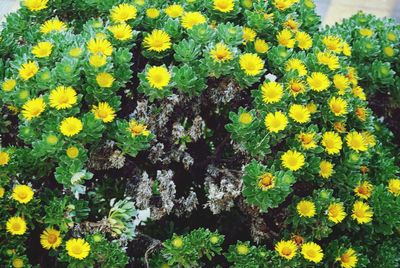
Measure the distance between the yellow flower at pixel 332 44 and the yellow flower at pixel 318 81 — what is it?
0.22 metres

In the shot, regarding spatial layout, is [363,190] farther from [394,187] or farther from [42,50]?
[42,50]

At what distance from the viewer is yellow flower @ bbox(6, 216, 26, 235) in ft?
7.09

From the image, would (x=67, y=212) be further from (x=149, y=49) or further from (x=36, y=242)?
(x=149, y=49)

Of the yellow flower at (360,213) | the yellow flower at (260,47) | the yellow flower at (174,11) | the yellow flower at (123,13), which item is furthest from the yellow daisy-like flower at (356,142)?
the yellow flower at (123,13)

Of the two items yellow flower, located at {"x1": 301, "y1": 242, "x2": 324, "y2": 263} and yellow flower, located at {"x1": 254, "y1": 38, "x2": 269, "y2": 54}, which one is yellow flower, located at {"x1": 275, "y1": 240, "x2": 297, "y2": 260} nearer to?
yellow flower, located at {"x1": 301, "y1": 242, "x2": 324, "y2": 263}

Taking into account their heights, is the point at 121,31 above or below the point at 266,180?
above

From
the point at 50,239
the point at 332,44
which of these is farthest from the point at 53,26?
the point at 332,44

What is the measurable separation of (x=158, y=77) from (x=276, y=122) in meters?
0.39

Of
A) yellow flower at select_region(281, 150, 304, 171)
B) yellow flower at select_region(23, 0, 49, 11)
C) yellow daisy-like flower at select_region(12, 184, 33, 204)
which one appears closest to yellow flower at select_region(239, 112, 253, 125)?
yellow flower at select_region(281, 150, 304, 171)

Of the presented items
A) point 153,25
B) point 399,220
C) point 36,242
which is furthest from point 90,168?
point 399,220

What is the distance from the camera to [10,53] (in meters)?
2.56

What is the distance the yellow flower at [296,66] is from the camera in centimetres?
235

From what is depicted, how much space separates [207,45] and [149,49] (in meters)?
0.19

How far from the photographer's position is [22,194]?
2.17m
